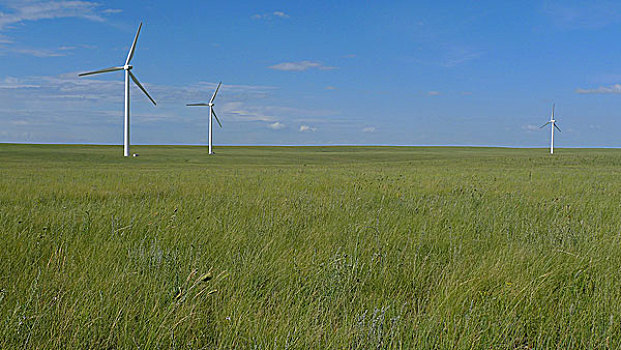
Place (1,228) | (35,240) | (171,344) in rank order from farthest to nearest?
(1,228) → (35,240) → (171,344)

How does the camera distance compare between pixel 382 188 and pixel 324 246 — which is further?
pixel 382 188

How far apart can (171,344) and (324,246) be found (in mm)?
3067

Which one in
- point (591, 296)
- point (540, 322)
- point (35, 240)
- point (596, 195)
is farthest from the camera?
point (596, 195)

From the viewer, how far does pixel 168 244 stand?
259 inches

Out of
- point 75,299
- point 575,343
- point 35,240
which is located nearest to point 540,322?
point 575,343

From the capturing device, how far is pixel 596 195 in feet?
47.5

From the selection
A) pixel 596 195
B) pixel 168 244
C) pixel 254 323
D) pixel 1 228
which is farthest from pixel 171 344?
pixel 596 195

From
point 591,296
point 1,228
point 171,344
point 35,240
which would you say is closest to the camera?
point 171,344

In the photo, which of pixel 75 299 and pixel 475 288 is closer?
pixel 75 299

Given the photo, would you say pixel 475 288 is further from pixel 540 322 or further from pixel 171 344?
pixel 171 344

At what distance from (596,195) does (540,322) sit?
12158 mm

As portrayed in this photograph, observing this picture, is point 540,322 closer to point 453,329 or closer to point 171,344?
point 453,329

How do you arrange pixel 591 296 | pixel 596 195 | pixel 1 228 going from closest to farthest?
pixel 591 296 → pixel 1 228 → pixel 596 195

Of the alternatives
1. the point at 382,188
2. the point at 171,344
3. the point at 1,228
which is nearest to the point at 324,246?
the point at 171,344
